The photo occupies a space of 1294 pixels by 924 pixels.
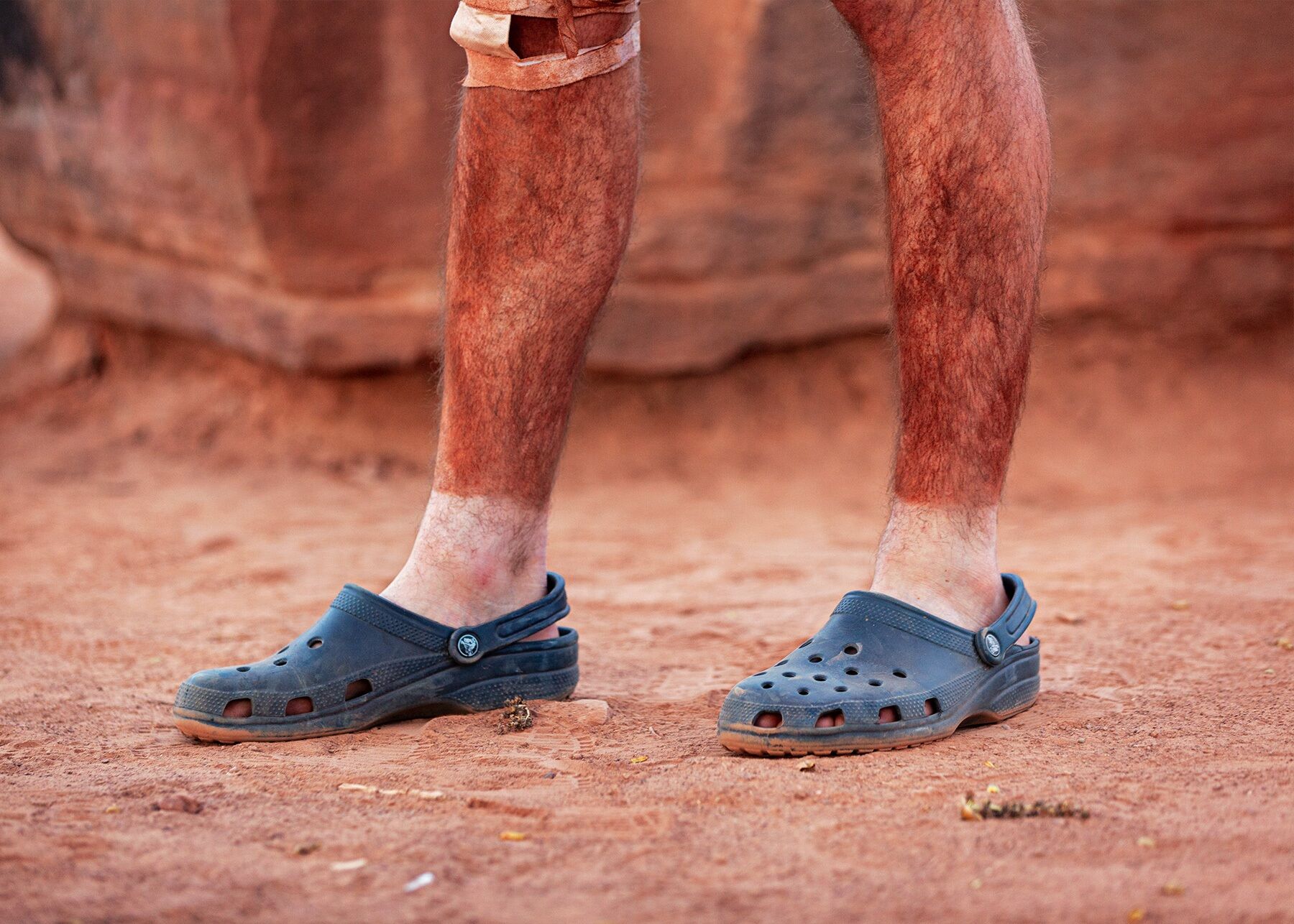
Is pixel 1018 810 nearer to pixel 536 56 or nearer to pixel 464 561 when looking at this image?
pixel 464 561

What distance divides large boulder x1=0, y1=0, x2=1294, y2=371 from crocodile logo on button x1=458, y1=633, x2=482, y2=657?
1.76 m

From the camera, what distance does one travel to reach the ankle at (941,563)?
1.46m

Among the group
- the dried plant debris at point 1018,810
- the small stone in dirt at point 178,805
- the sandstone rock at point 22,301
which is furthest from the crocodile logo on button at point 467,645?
the sandstone rock at point 22,301

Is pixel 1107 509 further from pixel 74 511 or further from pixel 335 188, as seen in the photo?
pixel 74 511

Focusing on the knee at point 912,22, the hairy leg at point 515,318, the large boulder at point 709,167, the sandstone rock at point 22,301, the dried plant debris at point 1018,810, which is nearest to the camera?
the dried plant debris at point 1018,810

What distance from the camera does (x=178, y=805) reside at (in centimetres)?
121

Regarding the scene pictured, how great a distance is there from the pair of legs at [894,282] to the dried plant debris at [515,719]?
105 mm

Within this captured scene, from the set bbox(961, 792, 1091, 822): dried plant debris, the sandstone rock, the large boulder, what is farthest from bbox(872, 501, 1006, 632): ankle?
the sandstone rock

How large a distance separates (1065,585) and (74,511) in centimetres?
199

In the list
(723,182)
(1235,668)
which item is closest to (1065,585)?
(1235,668)

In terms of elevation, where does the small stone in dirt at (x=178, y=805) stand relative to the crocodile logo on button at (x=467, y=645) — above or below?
below

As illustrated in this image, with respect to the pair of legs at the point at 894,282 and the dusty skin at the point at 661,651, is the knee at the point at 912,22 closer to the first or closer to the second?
the pair of legs at the point at 894,282

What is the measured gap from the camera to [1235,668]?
169 cm

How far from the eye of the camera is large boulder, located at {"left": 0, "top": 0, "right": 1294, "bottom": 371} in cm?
310
